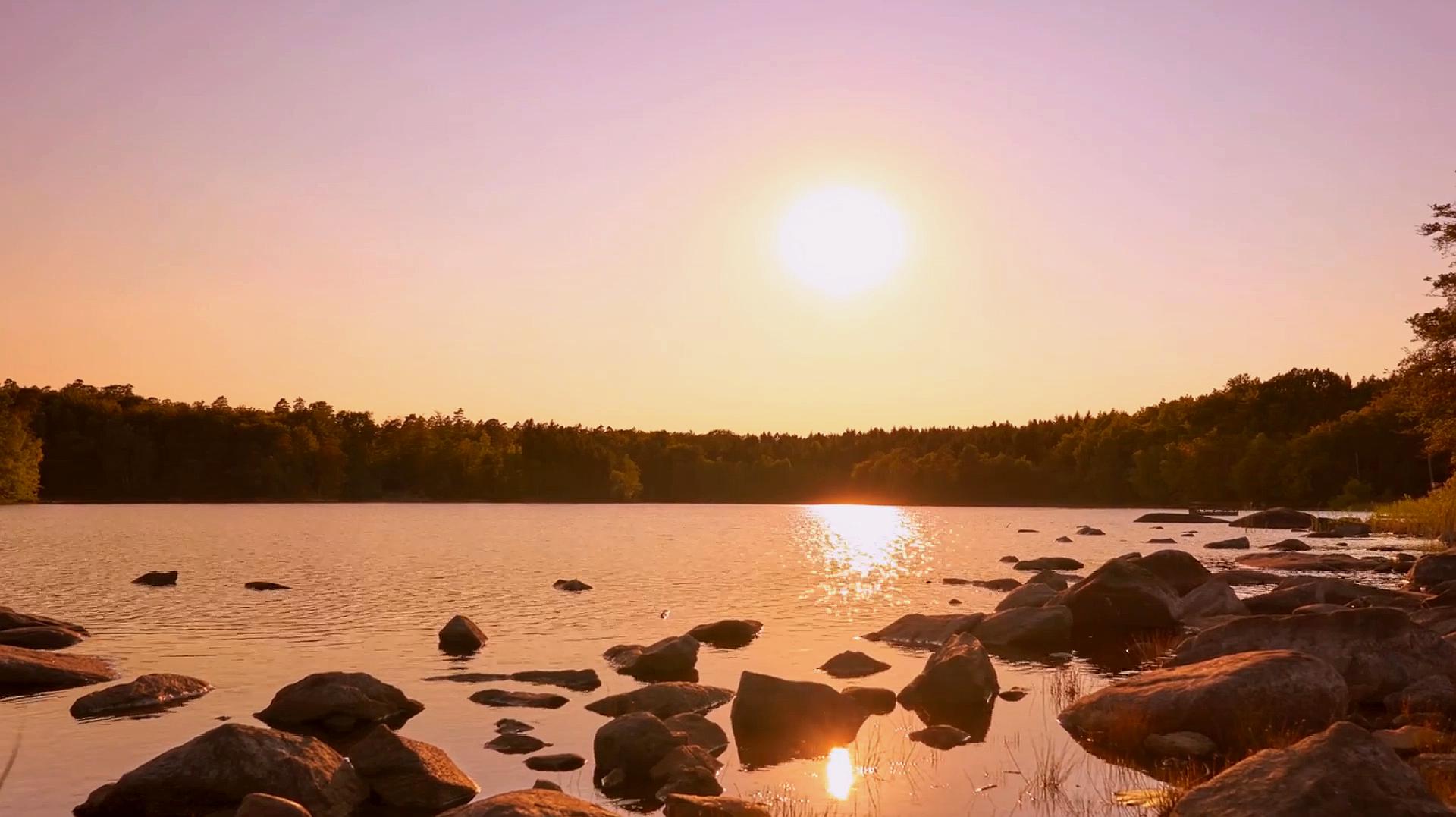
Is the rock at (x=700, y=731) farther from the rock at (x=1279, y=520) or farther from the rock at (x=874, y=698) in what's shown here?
the rock at (x=1279, y=520)

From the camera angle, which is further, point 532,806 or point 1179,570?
point 1179,570

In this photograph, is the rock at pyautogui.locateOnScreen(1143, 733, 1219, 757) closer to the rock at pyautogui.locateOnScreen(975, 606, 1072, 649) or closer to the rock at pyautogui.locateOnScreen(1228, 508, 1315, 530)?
the rock at pyautogui.locateOnScreen(975, 606, 1072, 649)

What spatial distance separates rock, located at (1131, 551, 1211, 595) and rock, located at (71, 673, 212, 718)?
27.6 m

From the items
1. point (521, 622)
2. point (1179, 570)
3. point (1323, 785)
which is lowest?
point (521, 622)

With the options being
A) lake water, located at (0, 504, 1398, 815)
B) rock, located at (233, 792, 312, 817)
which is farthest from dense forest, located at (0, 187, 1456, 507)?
rock, located at (233, 792, 312, 817)

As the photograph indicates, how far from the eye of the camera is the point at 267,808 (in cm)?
1229

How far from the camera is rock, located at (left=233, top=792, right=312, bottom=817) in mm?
12242

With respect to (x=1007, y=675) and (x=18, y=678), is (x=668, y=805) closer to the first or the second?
(x=1007, y=675)

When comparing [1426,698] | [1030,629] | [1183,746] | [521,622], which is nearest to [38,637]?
[521,622]

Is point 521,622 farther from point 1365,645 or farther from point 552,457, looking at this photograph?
point 552,457

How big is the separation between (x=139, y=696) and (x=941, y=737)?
13.9 metres

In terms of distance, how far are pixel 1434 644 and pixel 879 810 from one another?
11.8 m

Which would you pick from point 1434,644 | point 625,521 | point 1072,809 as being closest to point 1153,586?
point 1434,644

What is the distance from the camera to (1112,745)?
1748 centimetres
